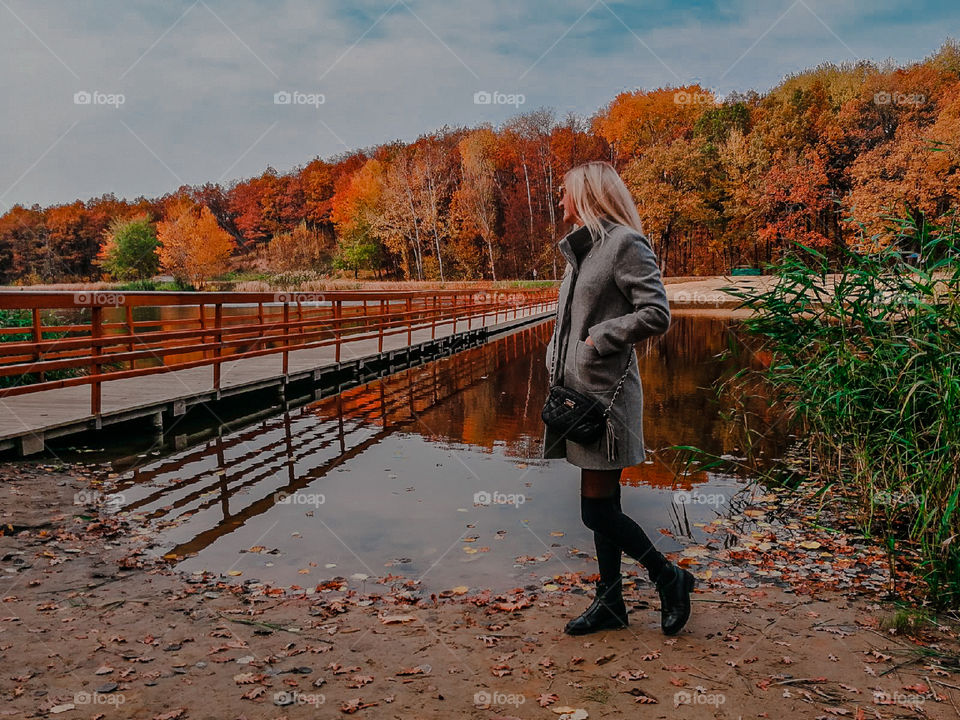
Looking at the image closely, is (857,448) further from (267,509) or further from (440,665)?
(267,509)

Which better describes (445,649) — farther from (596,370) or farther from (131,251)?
(131,251)

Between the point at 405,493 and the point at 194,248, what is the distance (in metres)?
58.5

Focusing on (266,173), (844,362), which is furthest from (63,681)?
(266,173)

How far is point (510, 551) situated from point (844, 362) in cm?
273

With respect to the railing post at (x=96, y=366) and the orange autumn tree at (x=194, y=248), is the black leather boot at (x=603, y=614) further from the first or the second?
the orange autumn tree at (x=194, y=248)

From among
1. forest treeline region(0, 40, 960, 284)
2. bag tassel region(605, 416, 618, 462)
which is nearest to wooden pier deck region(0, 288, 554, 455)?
bag tassel region(605, 416, 618, 462)

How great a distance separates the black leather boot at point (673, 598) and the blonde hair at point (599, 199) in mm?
1422

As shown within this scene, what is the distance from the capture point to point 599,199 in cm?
287

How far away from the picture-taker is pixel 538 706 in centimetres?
253

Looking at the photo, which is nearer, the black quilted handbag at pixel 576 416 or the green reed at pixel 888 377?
the black quilted handbag at pixel 576 416

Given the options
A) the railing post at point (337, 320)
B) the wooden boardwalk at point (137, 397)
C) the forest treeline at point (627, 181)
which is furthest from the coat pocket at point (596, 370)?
the forest treeline at point (627, 181)

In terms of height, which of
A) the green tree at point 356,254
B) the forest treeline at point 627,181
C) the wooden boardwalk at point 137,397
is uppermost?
the forest treeline at point 627,181

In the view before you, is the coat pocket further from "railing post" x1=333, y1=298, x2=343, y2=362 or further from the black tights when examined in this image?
"railing post" x1=333, y1=298, x2=343, y2=362

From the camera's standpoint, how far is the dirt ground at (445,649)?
8.34ft
